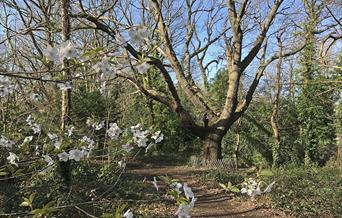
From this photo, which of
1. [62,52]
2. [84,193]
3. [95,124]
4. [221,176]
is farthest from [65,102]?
[62,52]

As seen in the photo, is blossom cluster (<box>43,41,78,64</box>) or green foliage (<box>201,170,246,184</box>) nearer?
blossom cluster (<box>43,41,78,64</box>)

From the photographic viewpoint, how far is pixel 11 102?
674 centimetres

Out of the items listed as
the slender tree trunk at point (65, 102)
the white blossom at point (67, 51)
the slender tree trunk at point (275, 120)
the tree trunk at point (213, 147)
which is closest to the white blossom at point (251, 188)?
the white blossom at point (67, 51)

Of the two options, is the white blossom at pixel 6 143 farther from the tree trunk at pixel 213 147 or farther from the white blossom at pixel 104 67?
the tree trunk at pixel 213 147

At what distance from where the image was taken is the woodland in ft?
12.8

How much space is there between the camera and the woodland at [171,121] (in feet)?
12.8

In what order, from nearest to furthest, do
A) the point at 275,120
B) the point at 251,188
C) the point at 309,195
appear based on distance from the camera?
the point at 251,188 < the point at 309,195 < the point at 275,120

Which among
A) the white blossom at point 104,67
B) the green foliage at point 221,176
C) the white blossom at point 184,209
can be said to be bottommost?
the green foliage at point 221,176

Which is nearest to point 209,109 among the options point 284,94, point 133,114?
point 133,114

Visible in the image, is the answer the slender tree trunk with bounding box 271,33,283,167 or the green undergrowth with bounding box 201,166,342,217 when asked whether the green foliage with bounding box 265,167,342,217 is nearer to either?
the green undergrowth with bounding box 201,166,342,217

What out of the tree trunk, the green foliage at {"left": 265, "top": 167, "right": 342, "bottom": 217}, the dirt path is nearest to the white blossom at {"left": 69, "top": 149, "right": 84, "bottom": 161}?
the dirt path

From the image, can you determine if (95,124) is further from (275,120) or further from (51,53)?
(275,120)

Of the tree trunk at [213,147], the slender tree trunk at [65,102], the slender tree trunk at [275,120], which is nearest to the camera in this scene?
the slender tree trunk at [65,102]

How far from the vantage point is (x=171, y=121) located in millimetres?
18531
